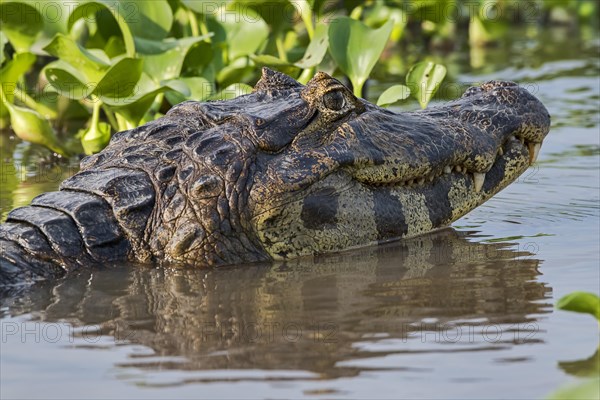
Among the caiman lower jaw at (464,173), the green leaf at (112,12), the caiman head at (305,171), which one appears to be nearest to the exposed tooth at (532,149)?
the caiman lower jaw at (464,173)

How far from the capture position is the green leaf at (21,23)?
26.2 ft

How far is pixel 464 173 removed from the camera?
551cm

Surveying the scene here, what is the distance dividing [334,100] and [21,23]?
387cm

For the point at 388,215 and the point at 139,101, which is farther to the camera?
the point at 139,101

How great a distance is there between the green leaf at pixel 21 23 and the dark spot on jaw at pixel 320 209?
363 cm

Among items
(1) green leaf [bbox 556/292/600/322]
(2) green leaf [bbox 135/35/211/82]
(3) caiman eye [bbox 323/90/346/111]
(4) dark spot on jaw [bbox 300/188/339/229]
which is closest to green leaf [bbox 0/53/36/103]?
(2) green leaf [bbox 135/35/211/82]

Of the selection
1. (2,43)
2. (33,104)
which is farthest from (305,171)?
(33,104)

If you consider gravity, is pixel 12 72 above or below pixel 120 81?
above

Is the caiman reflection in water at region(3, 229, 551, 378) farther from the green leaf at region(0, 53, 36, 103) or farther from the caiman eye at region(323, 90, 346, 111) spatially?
the green leaf at region(0, 53, 36, 103)

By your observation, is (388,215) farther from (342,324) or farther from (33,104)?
(33,104)

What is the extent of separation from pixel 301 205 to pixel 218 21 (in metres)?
4.27

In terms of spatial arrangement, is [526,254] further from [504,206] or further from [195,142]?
[195,142]

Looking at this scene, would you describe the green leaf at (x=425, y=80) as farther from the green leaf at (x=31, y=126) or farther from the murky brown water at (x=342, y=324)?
the green leaf at (x=31, y=126)

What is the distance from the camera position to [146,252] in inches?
197
